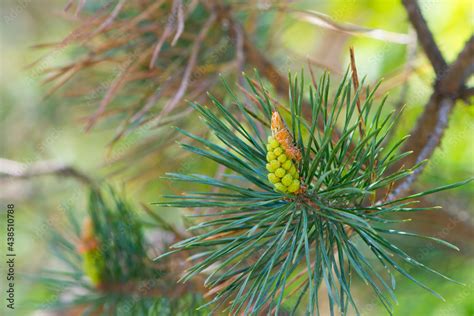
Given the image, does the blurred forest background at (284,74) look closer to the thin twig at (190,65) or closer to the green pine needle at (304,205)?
the thin twig at (190,65)

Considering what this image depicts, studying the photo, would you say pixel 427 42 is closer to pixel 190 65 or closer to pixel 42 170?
pixel 190 65

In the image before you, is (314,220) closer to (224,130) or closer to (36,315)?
(224,130)

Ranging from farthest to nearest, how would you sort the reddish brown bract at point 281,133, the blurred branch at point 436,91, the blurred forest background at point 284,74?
the blurred forest background at point 284,74 → the blurred branch at point 436,91 → the reddish brown bract at point 281,133

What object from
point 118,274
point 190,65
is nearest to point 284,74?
point 190,65

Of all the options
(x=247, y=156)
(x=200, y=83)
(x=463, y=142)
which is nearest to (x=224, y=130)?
(x=247, y=156)

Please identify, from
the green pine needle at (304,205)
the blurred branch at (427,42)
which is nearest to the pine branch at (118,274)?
the green pine needle at (304,205)
